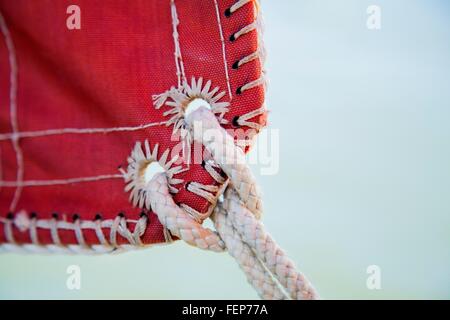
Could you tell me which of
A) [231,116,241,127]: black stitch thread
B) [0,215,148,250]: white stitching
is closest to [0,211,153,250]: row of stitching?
[0,215,148,250]: white stitching

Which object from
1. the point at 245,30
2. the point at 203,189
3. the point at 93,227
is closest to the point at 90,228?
the point at 93,227

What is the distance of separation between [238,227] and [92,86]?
A: 0.19m

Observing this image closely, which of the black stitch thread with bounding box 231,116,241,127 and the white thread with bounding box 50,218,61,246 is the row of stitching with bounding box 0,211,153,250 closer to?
the white thread with bounding box 50,218,61,246

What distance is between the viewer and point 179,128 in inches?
13.1

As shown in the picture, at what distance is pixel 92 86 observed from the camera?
346 millimetres

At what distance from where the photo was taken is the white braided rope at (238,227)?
31 centimetres

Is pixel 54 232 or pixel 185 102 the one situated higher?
pixel 185 102

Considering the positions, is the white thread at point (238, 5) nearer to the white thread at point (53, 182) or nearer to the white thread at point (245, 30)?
the white thread at point (245, 30)

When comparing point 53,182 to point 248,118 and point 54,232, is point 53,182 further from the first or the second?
point 248,118

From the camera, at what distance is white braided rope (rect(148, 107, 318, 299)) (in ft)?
1.03

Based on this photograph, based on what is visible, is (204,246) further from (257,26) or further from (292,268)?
(257,26)

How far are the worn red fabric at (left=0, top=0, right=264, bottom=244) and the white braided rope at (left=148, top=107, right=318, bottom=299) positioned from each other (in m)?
0.02
